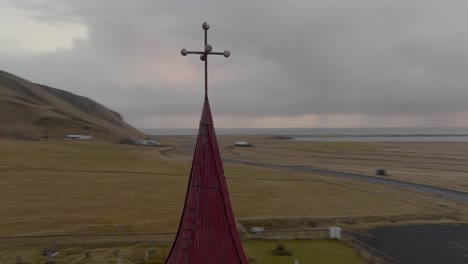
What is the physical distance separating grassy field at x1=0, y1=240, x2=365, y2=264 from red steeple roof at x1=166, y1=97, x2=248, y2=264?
14.4m

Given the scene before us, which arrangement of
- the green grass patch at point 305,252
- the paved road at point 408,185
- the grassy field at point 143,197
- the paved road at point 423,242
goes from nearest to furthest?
the green grass patch at point 305,252 < the paved road at point 423,242 < the grassy field at point 143,197 < the paved road at point 408,185

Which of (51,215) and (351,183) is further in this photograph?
(351,183)

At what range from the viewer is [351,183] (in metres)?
55.7

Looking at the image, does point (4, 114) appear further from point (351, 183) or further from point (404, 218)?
point (404, 218)

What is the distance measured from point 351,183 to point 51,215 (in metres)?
38.2

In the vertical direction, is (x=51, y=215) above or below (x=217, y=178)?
below

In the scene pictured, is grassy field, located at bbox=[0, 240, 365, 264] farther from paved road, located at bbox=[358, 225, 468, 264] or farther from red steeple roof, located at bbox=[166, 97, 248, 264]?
red steeple roof, located at bbox=[166, 97, 248, 264]

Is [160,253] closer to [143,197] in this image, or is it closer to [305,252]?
[305,252]

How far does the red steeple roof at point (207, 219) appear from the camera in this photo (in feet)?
32.6

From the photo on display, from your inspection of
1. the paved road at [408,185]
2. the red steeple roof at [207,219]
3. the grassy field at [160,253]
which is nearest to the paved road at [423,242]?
the grassy field at [160,253]

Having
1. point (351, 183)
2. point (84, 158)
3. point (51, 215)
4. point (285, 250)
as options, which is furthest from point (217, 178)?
point (84, 158)

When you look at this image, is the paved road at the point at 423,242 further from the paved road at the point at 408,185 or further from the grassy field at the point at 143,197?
the paved road at the point at 408,185

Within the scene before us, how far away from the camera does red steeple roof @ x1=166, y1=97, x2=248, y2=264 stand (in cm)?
992

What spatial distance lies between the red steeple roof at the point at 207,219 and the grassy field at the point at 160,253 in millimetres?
14410
